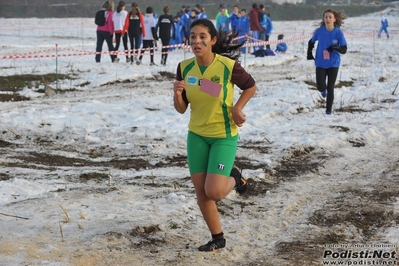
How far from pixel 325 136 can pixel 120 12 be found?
11455 millimetres

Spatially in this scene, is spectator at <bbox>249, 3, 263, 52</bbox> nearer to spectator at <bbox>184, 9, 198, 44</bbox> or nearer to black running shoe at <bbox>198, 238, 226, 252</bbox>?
spectator at <bbox>184, 9, 198, 44</bbox>

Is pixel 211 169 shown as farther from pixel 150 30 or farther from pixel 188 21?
pixel 188 21

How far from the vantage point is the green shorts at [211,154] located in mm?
5195

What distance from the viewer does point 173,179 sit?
784 centimetres

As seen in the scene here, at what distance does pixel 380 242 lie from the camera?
18.7ft

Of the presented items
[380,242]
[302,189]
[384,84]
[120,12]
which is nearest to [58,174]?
[302,189]

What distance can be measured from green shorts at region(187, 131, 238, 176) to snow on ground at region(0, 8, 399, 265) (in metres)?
0.69

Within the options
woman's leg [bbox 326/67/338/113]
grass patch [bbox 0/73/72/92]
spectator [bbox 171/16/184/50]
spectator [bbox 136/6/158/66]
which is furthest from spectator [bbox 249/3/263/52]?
woman's leg [bbox 326/67/338/113]

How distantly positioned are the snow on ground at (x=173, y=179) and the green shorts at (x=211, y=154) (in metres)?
0.69

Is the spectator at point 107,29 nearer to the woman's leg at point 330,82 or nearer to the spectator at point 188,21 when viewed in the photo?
the spectator at point 188,21

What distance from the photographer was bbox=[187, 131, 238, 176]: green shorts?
5195mm

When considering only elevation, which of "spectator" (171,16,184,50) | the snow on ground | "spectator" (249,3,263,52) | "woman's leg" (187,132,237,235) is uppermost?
"spectator" (249,3,263,52)

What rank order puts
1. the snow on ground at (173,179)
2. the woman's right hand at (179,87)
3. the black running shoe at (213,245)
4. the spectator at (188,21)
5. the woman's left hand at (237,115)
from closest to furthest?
the woman's left hand at (237,115)
the woman's right hand at (179,87)
the black running shoe at (213,245)
the snow on ground at (173,179)
the spectator at (188,21)

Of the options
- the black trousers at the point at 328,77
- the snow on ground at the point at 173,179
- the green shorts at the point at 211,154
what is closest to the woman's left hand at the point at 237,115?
the green shorts at the point at 211,154
